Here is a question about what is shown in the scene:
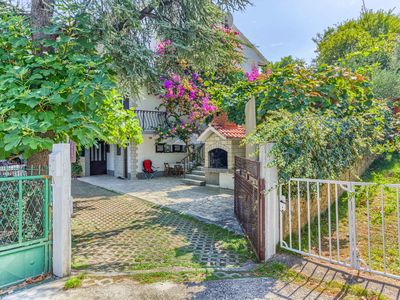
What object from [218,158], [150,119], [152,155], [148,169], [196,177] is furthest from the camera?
[152,155]

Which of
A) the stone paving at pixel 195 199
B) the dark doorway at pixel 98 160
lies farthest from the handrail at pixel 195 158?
the dark doorway at pixel 98 160

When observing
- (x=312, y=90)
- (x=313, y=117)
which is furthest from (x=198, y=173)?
(x=313, y=117)

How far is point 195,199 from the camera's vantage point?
10.2 metres

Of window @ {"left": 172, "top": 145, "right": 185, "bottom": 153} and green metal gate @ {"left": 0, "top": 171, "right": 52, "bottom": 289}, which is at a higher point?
window @ {"left": 172, "top": 145, "right": 185, "bottom": 153}

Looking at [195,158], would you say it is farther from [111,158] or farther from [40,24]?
[40,24]

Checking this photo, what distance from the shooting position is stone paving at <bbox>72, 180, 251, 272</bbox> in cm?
467

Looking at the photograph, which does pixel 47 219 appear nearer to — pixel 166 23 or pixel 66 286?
pixel 66 286

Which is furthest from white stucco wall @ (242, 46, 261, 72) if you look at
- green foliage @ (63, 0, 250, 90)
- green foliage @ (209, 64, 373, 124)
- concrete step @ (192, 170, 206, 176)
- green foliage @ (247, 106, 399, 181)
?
green foliage @ (247, 106, 399, 181)

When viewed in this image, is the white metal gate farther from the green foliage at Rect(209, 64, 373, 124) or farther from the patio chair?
the patio chair

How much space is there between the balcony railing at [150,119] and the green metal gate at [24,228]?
12913 mm

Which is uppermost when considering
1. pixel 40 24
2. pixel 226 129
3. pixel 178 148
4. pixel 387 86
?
pixel 387 86

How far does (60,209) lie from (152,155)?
44.5 feet

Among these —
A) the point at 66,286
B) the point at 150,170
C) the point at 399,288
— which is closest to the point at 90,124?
the point at 66,286

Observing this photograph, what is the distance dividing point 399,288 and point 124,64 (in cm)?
610
